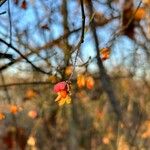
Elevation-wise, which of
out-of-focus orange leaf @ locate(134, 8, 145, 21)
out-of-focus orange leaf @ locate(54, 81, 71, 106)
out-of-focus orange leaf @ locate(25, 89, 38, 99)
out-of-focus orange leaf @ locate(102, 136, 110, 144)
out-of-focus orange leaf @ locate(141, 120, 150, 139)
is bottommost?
out-of-focus orange leaf @ locate(102, 136, 110, 144)

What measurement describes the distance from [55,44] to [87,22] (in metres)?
0.87

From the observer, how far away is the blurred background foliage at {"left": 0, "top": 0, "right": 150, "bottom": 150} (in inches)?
148

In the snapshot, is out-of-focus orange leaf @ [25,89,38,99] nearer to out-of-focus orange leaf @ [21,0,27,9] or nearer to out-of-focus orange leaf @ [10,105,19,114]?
out-of-focus orange leaf @ [10,105,19,114]

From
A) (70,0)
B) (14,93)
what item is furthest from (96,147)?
(70,0)

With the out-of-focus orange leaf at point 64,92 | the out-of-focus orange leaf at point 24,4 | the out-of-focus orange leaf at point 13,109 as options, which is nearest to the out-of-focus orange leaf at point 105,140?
the out-of-focus orange leaf at point 13,109

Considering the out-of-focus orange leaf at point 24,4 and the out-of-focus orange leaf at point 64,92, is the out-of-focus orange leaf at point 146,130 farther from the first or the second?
the out-of-focus orange leaf at point 64,92

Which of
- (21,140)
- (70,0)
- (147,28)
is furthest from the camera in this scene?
(21,140)

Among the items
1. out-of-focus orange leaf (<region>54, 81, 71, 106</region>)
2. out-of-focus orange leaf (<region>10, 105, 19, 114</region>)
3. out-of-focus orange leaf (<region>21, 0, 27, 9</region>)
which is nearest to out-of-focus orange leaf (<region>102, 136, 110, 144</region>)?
out-of-focus orange leaf (<region>10, 105, 19, 114</region>)

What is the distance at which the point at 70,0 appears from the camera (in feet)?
12.8

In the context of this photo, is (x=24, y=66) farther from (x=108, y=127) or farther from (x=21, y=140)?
(x=108, y=127)

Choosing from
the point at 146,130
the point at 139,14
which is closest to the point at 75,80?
the point at 139,14

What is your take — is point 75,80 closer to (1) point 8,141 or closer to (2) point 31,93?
(2) point 31,93

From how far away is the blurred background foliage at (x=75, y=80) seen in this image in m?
3.77

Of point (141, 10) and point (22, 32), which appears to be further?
point (141, 10)
